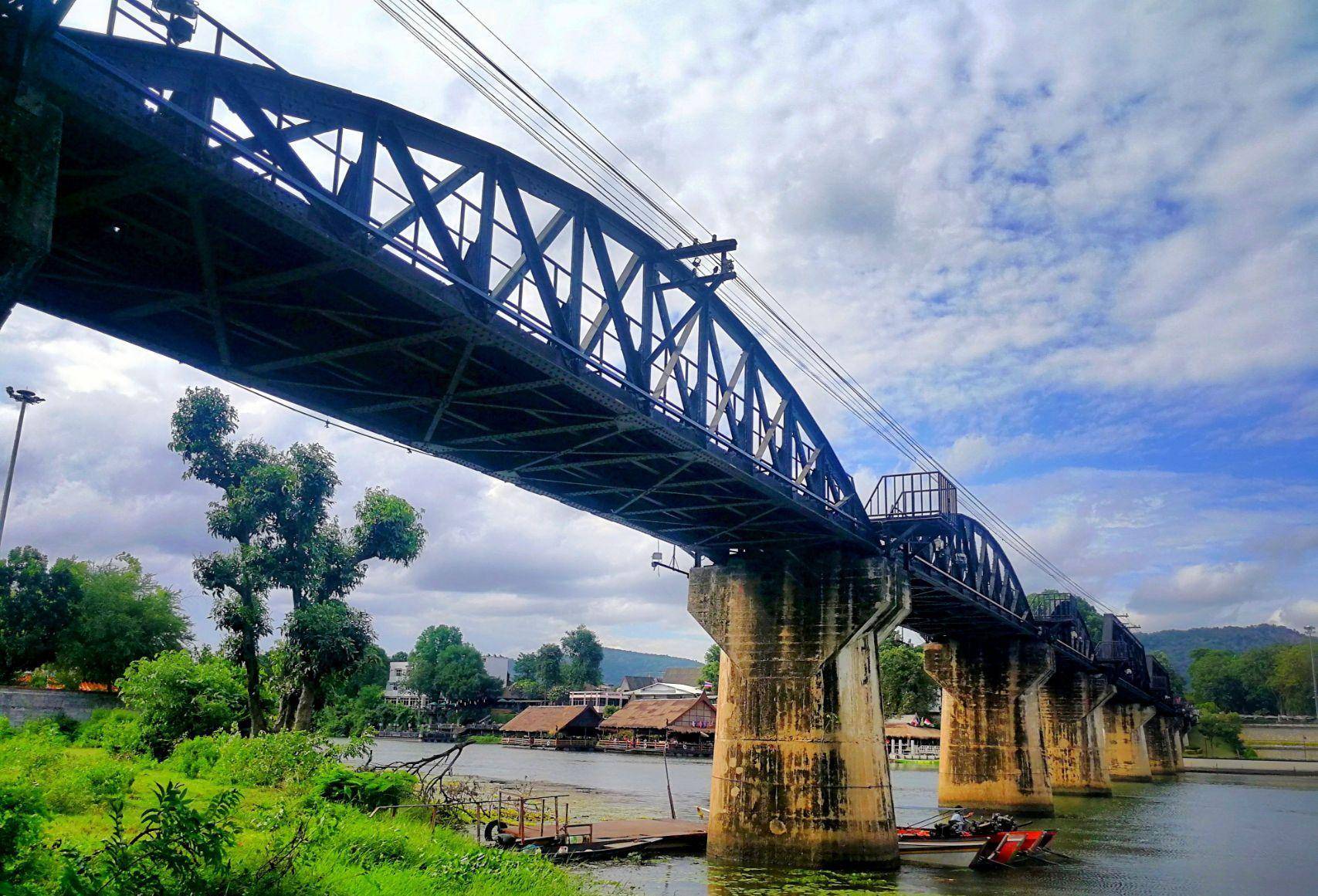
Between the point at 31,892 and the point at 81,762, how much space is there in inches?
692

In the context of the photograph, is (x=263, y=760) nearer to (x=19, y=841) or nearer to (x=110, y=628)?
(x=19, y=841)

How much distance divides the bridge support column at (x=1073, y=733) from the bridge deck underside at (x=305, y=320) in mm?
59415

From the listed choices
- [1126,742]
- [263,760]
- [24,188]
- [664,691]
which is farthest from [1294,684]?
[24,188]

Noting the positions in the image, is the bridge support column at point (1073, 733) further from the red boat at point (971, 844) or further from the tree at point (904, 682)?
the tree at point (904, 682)

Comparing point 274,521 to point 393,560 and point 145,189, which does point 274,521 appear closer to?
point 393,560

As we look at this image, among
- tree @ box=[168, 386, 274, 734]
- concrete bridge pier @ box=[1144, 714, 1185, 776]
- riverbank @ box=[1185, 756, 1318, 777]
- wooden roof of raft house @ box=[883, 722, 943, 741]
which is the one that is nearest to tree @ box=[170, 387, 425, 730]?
tree @ box=[168, 386, 274, 734]

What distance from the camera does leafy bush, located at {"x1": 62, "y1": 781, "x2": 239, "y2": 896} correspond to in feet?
38.0

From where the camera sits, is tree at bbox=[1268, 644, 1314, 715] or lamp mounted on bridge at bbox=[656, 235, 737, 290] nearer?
lamp mounted on bridge at bbox=[656, 235, 737, 290]

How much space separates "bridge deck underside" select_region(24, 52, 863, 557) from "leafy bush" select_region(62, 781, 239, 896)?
7.53 metres

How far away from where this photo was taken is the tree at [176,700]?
110 ft

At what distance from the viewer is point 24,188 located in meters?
8.71

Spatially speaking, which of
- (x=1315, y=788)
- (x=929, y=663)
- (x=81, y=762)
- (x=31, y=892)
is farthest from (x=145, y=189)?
(x=1315, y=788)

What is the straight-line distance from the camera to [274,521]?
38250mm

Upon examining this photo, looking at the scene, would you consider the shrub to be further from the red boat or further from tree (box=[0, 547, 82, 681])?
tree (box=[0, 547, 82, 681])
